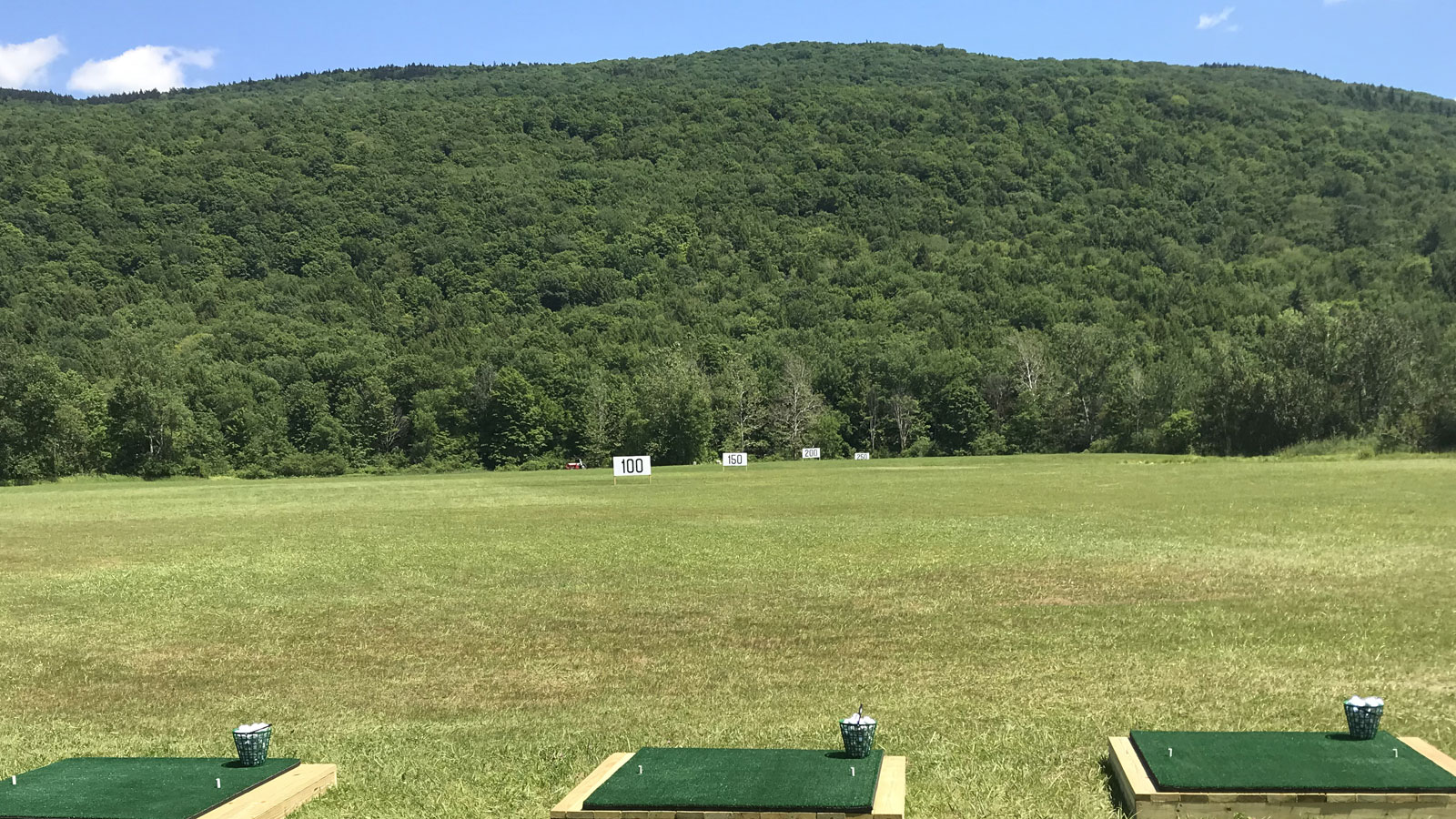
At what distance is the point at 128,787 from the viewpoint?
277 inches

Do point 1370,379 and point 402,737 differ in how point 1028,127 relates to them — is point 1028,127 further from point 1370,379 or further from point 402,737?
point 402,737

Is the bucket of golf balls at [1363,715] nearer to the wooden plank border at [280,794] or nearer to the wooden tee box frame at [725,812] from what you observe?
the wooden tee box frame at [725,812]

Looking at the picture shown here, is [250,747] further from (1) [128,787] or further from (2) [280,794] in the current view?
(1) [128,787]

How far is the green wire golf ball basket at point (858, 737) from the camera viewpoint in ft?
23.9

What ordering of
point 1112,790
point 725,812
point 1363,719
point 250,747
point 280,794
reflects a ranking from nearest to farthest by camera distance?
point 725,812 < point 280,794 < point 1363,719 < point 1112,790 < point 250,747

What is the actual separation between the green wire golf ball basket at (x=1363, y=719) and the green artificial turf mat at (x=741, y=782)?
303 centimetres

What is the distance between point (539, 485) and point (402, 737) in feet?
162

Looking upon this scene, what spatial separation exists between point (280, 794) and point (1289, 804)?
5945 mm

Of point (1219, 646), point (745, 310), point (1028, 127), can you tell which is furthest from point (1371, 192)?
point (1219, 646)

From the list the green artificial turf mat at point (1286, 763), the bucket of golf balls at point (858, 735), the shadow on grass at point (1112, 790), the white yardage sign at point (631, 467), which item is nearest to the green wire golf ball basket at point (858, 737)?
the bucket of golf balls at point (858, 735)

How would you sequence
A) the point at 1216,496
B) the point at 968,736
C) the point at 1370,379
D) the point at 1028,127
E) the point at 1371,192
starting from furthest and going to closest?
the point at 1028,127 → the point at 1371,192 → the point at 1370,379 → the point at 1216,496 → the point at 968,736

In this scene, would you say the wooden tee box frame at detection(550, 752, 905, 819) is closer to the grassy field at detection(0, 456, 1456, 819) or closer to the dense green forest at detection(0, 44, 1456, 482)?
the grassy field at detection(0, 456, 1456, 819)

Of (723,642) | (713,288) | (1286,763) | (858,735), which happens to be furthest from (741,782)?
(713,288)

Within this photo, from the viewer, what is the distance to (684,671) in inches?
464
